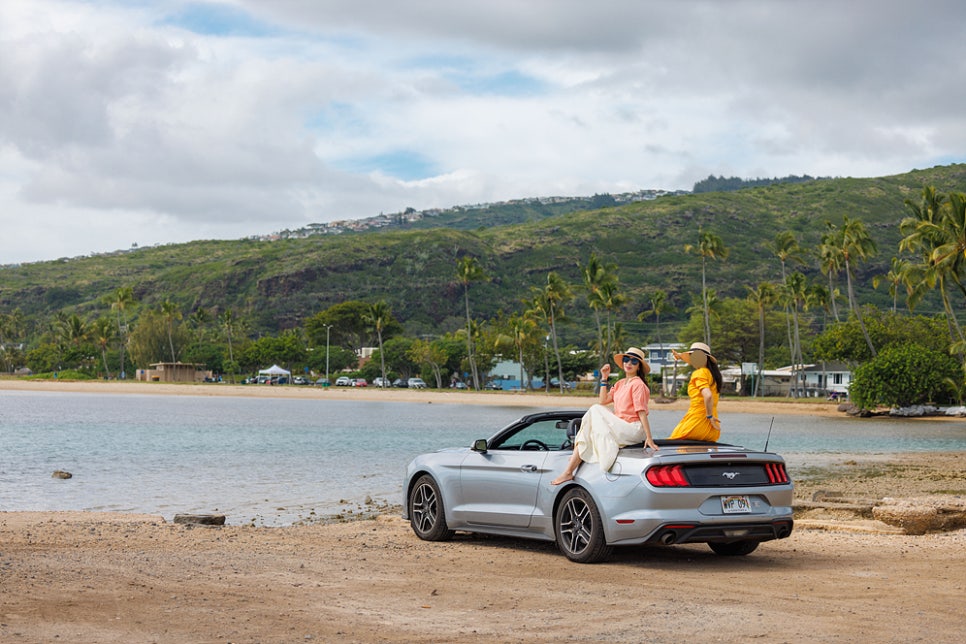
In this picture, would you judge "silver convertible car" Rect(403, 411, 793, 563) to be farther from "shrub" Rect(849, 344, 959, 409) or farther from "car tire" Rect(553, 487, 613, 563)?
"shrub" Rect(849, 344, 959, 409)

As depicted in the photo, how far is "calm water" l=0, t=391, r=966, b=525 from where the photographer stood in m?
20.1

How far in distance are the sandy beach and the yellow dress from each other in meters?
1.17

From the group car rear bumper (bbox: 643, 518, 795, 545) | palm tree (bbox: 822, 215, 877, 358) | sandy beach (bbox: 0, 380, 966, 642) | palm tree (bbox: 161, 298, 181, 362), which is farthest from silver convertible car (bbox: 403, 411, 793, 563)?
palm tree (bbox: 161, 298, 181, 362)

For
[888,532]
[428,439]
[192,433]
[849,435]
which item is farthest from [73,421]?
[888,532]

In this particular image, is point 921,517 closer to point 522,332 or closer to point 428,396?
point 428,396

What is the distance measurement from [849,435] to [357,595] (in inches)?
1837

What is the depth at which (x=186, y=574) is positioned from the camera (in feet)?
29.4

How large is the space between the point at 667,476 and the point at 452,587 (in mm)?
2152

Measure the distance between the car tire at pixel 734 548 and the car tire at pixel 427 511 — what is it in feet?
8.82

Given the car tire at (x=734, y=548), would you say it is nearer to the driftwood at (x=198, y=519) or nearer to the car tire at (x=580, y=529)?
the car tire at (x=580, y=529)

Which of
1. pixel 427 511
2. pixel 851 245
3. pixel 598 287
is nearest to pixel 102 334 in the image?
pixel 598 287

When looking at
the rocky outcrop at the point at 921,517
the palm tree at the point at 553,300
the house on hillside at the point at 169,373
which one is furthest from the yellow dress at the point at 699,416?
the house on hillside at the point at 169,373

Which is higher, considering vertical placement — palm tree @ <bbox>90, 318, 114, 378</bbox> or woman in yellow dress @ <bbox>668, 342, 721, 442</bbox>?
palm tree @ <bbox>90, 318, 114, 378</bbox>

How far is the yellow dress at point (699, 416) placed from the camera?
35.4 ft
